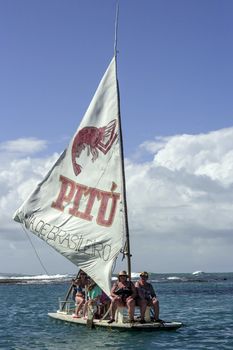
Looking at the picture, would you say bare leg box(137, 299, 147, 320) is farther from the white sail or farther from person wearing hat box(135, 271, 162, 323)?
the white sail

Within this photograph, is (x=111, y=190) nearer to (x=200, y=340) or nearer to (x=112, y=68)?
(x=112, y=68)

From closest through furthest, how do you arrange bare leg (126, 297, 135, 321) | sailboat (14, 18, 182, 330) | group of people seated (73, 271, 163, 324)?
1. bare leg (126, 297, 135, 321)
2. group of people seated (73, 271, 163, 324)
3. sailboat (14, 18, 182, 330)

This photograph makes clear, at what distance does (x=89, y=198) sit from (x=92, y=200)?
16 centimetres

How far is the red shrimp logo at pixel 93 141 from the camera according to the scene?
2359 cm

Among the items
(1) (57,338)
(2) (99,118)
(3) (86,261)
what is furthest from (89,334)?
(2) (99,118)

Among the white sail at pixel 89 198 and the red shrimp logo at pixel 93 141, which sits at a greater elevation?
the red shrimp logo at pixel 93 141

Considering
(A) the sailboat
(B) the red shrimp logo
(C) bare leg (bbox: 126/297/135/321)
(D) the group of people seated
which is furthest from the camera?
(B) the red shrimp logo

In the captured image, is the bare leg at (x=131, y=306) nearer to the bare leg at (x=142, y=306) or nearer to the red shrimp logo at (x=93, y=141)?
the bare leg at (x=142, y=306)

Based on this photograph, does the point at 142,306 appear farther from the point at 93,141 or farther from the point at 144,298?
the point at 93,141

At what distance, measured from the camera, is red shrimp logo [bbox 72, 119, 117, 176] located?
23.6 meters

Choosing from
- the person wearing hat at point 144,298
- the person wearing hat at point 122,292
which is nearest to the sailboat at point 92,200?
the person wearing hat at point 122,292

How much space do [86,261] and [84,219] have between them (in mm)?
1626

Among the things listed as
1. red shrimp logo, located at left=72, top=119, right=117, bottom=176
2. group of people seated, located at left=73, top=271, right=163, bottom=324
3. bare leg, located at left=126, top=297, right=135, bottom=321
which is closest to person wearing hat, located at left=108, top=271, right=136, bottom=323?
group of people seated, located at left=73, top=271, right=163, bottom=324

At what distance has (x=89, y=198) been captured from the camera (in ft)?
76.9
